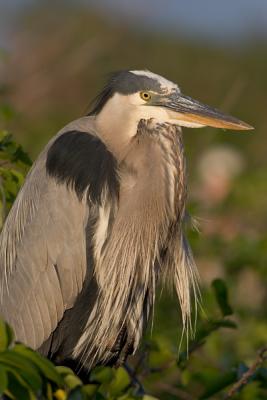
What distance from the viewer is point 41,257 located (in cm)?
309

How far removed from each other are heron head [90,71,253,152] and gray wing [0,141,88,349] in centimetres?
27

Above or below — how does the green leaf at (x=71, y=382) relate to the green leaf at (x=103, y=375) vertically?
below

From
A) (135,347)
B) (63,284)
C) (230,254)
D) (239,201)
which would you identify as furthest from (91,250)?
(239,201)

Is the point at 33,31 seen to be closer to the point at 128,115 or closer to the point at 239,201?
the point at 239,201

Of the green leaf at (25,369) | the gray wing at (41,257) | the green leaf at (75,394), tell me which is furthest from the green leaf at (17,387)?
the gray wing at (41,257)

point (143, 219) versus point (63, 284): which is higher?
point (143, 219)

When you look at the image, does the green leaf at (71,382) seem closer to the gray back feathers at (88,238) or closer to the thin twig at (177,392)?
the gray back feathers at (88,238)

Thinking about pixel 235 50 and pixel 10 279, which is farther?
pixel 235 50

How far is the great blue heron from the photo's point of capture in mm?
3072

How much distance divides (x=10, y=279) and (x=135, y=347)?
47cm

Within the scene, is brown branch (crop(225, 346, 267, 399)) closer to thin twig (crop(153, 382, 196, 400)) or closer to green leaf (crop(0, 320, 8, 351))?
thin twig (crop(153, 382, 196, 400))

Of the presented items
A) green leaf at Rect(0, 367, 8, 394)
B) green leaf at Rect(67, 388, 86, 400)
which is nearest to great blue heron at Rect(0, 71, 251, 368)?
green leaf at Rect(67, 388, 86, 400)

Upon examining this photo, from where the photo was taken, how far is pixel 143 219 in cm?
319

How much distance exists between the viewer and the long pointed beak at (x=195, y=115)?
307cm
